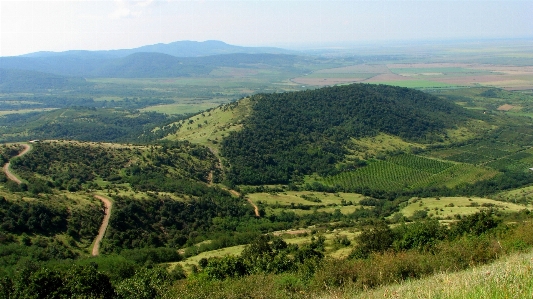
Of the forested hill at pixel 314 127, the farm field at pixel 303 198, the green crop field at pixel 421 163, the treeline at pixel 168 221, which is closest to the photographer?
the treeline at pixel 168 221

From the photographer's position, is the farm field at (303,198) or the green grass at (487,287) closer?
the green grass at (487,287)

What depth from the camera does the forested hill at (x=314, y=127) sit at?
12494 centimetres

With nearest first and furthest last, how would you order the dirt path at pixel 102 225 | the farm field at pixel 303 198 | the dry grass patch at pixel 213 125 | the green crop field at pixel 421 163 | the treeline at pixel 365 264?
1. the treeline at pixel 365 264
2. the dirt path at pixel 102 225
3. the farm field at pixel 303 198
4. the green crop field at pixel 421 163
5. the dry grass patch at pixel 213 125

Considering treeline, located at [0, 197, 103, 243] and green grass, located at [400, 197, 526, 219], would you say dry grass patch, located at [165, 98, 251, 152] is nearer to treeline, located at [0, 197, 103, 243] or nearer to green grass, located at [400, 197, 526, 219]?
treeline, located at [0, 197, 103, 243]

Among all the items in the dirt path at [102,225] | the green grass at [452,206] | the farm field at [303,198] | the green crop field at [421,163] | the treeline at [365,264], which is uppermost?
the treeline at [365,264]

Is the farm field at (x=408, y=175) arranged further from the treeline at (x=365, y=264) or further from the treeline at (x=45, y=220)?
the treeline at (x=45, y=220)

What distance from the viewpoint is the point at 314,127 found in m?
A: 161

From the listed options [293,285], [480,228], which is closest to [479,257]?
[293,285]

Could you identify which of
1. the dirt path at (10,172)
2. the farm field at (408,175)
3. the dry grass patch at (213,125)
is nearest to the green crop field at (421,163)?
the farm field at (408,175)

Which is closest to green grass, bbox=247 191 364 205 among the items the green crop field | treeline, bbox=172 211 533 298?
the green crop field

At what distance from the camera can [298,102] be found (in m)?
177

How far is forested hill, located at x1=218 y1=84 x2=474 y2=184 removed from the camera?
12494cm

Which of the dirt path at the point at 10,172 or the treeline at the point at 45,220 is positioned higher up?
the dirt path at the point at 10,172

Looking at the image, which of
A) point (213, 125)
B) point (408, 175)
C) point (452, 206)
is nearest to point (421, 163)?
point (408, 175)
